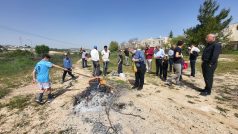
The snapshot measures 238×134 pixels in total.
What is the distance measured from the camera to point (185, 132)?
14.1 ft

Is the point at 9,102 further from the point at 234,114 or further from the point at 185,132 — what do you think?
the point at 234,114

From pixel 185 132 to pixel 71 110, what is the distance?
3.28 meters

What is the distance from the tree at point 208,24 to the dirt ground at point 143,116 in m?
23.2

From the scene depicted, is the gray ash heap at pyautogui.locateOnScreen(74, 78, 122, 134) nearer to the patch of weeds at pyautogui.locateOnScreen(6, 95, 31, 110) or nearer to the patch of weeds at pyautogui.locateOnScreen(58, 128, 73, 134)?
the patch of weeds at pyautogui.locateOnScreen(58, 128, 73, 134)

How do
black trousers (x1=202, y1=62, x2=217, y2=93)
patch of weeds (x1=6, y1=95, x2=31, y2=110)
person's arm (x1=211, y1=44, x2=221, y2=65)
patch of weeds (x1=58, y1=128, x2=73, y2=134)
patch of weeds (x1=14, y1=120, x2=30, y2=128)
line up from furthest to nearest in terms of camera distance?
1. patch of weeds (x1=6, y1=95, x2=31, y2=110)
2. black trousers (x1=202, y1=62, x2=217, y2=93)
3. person's arm (x1=211, y1=44, x2=221, y2=65)
4. patch of weeds (x1=14, y1=120, x2=30, y2=128)
5. patch of weeds (x1=58, y1=128, x2=73, y2=134)

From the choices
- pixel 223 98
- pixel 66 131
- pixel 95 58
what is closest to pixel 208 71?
pixel 223 98

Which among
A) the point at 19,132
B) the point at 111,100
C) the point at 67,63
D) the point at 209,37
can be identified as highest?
the point at 209,37

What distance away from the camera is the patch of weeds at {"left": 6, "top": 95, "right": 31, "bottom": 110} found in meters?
6.69

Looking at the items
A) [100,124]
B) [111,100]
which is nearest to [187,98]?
[111,100]

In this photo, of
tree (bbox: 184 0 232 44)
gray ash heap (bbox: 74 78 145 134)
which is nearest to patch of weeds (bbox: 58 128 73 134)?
gray ash heap (bbox: 74 78 145 134)

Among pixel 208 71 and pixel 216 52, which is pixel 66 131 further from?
pixel 216 52

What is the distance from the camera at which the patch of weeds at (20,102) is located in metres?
6.69

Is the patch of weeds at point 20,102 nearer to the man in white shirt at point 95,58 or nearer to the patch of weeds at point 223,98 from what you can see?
the man in white shirt at point 95,58

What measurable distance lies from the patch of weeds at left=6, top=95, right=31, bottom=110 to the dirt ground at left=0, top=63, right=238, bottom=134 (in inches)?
Result: 8.1
